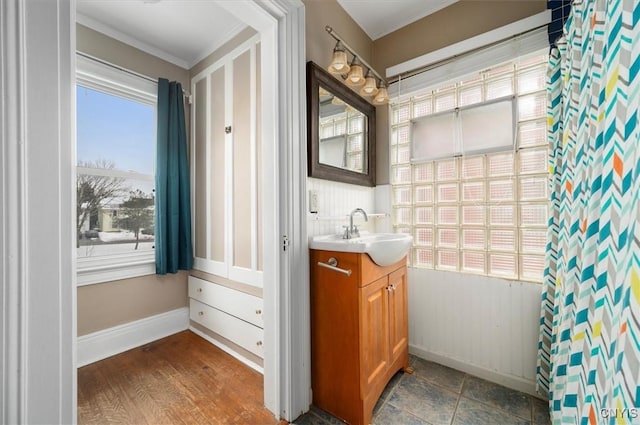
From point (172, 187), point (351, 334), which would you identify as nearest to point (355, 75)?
point (351, 334)

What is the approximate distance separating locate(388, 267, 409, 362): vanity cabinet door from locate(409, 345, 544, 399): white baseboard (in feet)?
0.93

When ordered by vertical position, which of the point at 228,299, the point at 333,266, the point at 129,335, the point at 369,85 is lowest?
the point at 129,335

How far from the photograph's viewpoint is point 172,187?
2266 mm

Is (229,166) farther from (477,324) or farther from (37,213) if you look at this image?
(477,324)

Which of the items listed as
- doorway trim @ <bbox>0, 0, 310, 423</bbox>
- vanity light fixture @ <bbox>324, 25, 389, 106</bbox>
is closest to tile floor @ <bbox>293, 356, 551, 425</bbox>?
doorway trim @ <bbox>0, 0, 310, 423</bbox>

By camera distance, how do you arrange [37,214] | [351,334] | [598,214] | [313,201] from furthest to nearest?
[313,201], [351,334], [598,214], [37,214]

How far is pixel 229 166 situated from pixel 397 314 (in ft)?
5.34

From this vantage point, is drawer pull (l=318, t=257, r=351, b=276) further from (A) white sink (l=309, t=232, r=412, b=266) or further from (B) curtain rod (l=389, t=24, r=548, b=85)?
(B) curtain rod (l=389, t=24, r=548, b=85)

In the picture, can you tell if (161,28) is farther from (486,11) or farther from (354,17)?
(486,11)

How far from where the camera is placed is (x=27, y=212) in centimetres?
63

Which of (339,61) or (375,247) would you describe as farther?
(339,61)

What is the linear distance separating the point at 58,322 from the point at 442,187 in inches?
78.6

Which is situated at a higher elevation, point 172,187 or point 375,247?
point 172,187

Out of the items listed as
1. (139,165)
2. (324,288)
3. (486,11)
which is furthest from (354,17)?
(139,165)
